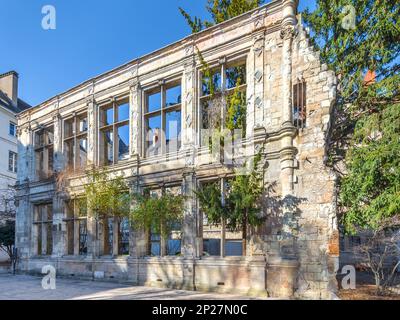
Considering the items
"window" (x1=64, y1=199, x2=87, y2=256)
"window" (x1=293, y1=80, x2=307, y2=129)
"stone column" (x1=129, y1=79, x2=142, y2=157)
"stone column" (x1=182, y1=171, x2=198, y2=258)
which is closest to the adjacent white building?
"window" (x1=64, y1=199, x2=87, y2=256)

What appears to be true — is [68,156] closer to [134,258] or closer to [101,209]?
[101,209]

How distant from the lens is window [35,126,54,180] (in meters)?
16.1

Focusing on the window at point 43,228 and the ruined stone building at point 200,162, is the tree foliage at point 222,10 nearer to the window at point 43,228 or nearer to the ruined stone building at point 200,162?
the ruined stone building at point 200,162

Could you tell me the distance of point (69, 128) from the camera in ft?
50.9

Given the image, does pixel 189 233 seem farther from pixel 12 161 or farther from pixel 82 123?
pixel 12 161

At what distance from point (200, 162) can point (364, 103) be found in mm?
5833

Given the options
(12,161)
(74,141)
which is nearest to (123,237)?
(74,141)

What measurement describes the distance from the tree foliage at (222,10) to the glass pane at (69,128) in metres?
6.52

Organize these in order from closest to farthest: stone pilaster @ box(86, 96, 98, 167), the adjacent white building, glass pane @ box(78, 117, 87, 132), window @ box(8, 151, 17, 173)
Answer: stone pilaster @ box(86, 96, 98, 167)
glass pane @ box(78, 117, 87, 132)
the adjacent white building
window @ box(8, 151, 17, 173)

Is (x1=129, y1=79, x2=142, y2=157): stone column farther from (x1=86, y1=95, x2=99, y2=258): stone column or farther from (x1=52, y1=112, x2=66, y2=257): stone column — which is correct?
(x1=52, y1=112, x2=66, y2=257): stone column

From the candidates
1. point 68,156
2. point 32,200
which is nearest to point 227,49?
point 68,156

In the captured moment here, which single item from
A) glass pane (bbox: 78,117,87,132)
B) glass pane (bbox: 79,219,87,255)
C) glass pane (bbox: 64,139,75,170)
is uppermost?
glass pane (bbox: 78,117,87,132)

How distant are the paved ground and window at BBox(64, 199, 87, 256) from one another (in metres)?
2.08

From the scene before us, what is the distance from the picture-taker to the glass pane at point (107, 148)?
45.1ft
